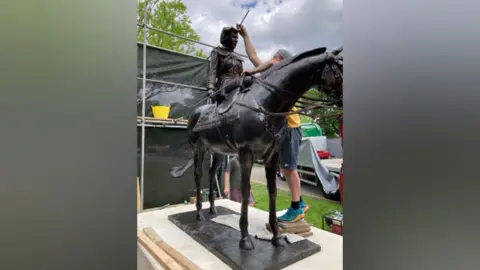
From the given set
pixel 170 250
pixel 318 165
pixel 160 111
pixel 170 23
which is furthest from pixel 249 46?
pixel 170 23

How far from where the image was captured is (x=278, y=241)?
1677mm

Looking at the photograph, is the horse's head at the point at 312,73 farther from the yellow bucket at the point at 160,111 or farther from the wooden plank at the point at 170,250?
the yellow bucket at the point at 160,111

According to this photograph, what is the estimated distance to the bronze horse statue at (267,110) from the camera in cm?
136

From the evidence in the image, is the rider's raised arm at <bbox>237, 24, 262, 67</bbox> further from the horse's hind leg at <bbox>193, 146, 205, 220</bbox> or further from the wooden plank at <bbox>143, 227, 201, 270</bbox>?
the wooden plank at <bbox>143, 227, 201, 270</bbox>

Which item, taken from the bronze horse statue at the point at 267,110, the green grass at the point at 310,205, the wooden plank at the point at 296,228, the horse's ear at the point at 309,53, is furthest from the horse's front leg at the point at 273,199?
the green grass at the point at 310,205

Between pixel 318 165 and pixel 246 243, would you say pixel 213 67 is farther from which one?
pixel 318 165

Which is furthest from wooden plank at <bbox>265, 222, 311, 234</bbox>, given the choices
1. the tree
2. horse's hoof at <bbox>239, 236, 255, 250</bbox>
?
the tree

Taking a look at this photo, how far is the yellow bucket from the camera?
3.33 metres

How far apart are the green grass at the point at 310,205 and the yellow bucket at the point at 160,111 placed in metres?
2.22

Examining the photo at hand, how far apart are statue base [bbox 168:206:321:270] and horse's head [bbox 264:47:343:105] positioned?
3.34 feet

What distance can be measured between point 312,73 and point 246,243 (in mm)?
1181
